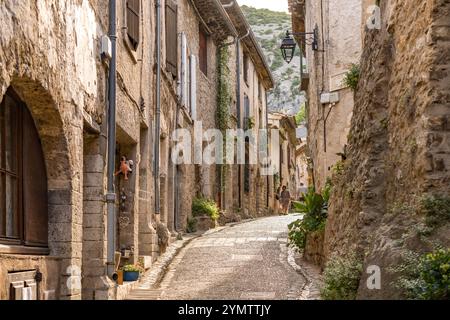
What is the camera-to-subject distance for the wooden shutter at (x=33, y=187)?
7660 millimetres

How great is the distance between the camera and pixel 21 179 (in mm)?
7504

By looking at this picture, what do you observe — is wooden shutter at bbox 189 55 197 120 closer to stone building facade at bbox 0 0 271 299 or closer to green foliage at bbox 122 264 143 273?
stone building facade at bbox 0 0 271 299

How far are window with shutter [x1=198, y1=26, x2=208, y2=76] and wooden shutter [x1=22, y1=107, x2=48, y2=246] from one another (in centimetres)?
1251

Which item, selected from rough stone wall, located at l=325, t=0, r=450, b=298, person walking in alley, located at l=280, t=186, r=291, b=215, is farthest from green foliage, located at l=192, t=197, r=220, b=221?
person walking in alley, located at l=280, t=186, r=291, b=215

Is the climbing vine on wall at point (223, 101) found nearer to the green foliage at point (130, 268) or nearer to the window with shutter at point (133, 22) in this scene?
the window with shutter at point (133, 22)

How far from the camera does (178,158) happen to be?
55.6 ft

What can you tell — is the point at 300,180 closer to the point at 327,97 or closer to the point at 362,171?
the point at 327,97

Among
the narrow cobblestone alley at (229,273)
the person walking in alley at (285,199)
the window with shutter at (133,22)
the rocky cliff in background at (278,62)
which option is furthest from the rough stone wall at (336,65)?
the rocky cliff in background at (278,62)

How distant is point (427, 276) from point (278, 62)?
73.3m

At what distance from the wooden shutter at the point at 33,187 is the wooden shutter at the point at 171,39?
771 centimetres

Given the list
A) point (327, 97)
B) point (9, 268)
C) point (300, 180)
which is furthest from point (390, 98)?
point (300, 180)

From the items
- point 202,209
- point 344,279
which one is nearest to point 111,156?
point 344,279

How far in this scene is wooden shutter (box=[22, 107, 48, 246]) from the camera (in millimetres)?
7660

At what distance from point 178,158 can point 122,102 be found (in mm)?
5955
